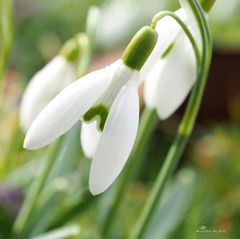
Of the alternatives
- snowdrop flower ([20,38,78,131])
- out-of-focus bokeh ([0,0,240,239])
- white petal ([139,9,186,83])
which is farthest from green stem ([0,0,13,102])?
white petal ([139,9,186,83])

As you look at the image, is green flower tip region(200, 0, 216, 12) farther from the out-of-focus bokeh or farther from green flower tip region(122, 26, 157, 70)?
the out-of-focus bokeh

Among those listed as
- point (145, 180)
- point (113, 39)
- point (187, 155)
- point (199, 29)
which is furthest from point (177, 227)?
point (113, 39)

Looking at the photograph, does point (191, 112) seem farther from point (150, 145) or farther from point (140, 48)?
point (150, 145)

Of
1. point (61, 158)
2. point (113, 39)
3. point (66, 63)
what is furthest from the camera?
point (113, 39)

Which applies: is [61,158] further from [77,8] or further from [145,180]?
[77,8]

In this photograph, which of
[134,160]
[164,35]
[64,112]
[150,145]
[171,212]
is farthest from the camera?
[150,145]

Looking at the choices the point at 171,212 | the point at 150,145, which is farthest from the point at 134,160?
the point at 150,145
